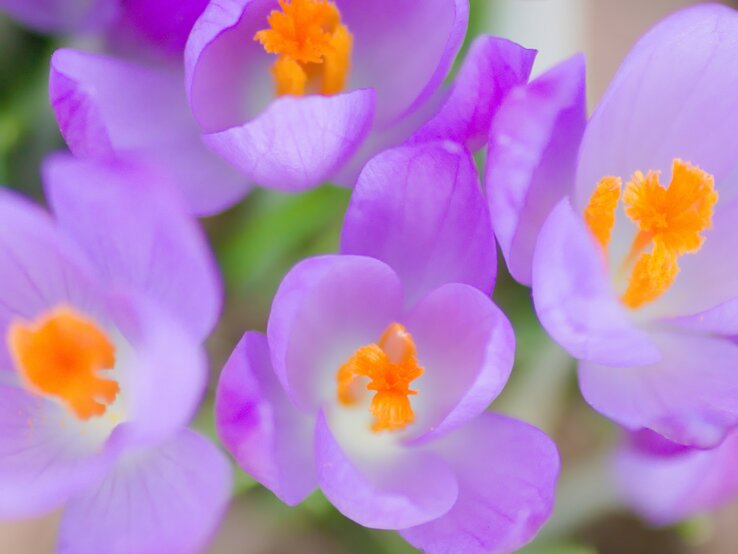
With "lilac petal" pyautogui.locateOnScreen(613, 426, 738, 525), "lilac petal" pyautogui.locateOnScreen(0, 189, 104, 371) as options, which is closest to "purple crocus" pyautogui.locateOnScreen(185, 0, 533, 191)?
"lilac petal" pyautogui.locateOnScreen(0, 189, 104, 371)

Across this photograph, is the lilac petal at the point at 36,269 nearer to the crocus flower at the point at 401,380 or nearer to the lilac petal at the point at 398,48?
the crocus flower at the point at 401,380

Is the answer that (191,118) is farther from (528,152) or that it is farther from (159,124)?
(528,152)

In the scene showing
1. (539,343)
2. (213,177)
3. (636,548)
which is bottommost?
(636,548)

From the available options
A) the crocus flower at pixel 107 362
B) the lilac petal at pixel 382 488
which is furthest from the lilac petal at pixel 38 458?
the lilac petal at pixel 382 488

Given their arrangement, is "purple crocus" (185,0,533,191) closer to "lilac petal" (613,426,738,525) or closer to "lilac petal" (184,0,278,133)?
"lilac petal" (184,0,278,133)

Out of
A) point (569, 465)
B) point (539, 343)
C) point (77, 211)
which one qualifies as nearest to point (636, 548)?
point (569, 465)

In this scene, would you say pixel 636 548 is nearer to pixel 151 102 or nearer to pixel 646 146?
pixel 646 146
